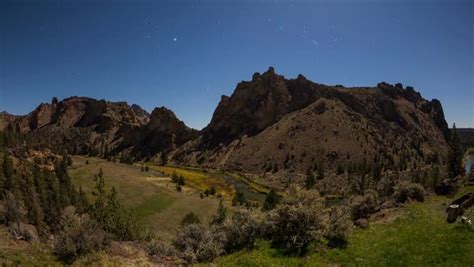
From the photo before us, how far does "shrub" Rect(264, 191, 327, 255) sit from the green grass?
711mm

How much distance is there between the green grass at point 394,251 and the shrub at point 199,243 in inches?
33.2

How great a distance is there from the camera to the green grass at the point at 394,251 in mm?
12820

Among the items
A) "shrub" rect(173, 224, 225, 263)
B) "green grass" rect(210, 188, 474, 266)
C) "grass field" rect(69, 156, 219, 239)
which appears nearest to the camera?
"green grass" rect(210, 188, 474, 266)

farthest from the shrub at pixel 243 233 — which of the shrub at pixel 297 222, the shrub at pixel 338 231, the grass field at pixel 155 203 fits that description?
the grass field at pixel 155 203

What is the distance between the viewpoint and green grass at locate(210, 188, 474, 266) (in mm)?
12820

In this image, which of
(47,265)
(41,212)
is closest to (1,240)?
(47,265)

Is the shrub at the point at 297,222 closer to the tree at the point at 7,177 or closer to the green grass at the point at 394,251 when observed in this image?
the green grass at the point at 394,251

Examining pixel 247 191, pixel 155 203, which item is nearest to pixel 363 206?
pixel 155 203

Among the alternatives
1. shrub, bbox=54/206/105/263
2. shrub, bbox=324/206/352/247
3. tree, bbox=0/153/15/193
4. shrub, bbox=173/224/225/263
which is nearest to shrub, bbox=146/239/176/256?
shrub, bbox=173/224/225/263

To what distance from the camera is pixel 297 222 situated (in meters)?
15.9

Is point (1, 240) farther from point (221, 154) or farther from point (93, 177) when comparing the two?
point (221, 154)

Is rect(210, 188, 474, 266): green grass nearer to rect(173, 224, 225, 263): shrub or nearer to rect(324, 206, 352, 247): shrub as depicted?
rect(324, 206, 352, 247): shrub

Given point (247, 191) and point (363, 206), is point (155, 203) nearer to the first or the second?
point (247, 191)

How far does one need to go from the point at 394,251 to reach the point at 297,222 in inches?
170
